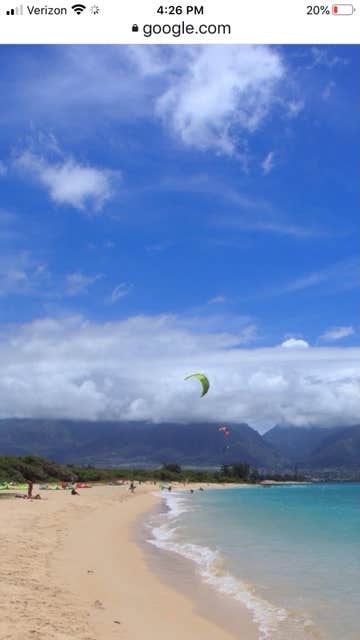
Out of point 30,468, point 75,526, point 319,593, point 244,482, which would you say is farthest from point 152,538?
point 244,482

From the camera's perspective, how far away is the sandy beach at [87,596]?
981cm

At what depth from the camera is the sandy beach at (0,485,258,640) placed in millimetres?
9812

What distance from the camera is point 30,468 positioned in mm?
73750

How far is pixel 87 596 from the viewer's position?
1238 centimetres

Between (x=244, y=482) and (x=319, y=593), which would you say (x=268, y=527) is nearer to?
(x=319, y=593)
